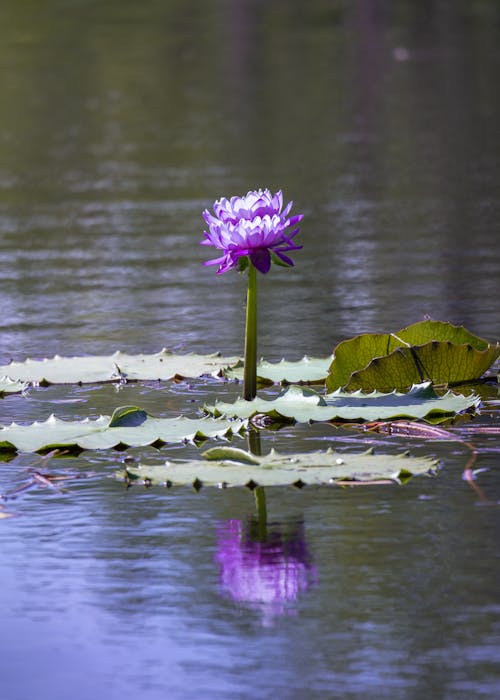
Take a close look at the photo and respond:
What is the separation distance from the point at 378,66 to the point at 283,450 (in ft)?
45.1

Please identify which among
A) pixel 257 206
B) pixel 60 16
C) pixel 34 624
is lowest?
pixel 34 624

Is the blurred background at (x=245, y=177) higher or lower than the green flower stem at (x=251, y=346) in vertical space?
higher

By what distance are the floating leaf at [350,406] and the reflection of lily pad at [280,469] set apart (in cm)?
25

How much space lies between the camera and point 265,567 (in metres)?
2.45

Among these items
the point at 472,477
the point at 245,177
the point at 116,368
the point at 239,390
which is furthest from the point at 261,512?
the point at 245,177

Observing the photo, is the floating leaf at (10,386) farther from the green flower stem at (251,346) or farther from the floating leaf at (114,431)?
the green flower stem at (251,346)

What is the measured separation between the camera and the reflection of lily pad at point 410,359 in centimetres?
345

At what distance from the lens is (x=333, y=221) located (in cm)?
743

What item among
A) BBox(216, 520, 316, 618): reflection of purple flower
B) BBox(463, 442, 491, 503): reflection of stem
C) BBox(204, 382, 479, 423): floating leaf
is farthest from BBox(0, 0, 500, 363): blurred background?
BBox(216, 520, 316, 618): reflection of purple flower

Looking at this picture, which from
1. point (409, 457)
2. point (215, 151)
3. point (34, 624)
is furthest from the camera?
point (215, 151)

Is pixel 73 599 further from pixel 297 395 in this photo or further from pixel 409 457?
pixel 297 395

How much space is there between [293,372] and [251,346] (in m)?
0.29

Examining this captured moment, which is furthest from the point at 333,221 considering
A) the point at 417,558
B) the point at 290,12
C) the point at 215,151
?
the point at 290,12

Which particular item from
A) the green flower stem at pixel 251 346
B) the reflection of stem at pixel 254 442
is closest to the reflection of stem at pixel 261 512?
the reflection of stem at pixel 254 442
